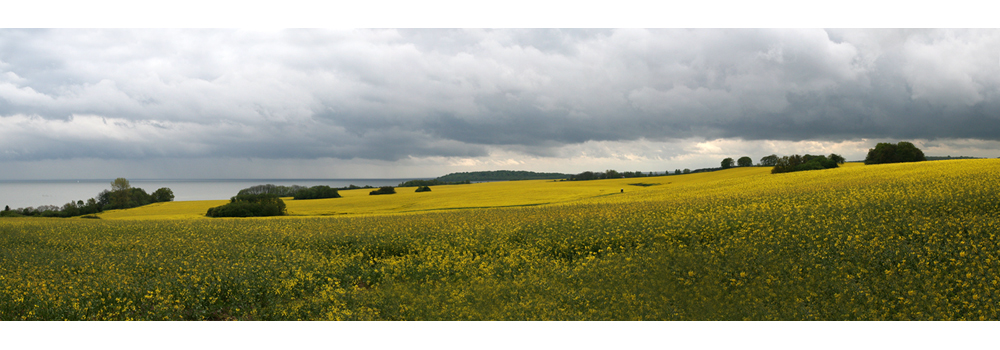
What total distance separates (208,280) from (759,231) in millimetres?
12334

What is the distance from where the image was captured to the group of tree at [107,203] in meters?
52.2

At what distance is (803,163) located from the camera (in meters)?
54.2

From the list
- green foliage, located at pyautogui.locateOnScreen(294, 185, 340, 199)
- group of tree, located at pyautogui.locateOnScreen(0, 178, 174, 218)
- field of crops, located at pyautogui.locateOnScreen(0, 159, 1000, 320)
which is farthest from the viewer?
green foliage, located at pyautogui.locateOnScreen(294, 185, 340, 199)

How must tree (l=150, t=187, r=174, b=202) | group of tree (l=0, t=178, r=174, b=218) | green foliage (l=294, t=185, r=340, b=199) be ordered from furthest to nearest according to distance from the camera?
tree (l=150, t=187, r=174, b=202) → green foliage (l=294, t=185, r=340, b=199) → group of tree (l=0, t=178, r=174, b=218)

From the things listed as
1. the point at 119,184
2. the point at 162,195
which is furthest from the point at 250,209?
the point at 119,184

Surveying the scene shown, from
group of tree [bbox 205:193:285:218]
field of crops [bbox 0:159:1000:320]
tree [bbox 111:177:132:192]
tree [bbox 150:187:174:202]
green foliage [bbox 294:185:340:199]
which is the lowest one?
field of crops [bbox 0:159:1000:320]

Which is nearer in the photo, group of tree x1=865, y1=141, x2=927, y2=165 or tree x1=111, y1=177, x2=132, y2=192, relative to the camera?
group of tree x1=865, y1=141, x2=927, y2=165

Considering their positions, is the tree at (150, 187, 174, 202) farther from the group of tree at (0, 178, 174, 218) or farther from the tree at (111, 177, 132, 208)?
the tree at (111, 177, 132, 208)

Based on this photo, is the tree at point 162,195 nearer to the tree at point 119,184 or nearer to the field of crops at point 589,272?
the tree at point 119,184

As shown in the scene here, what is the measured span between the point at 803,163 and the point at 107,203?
316 ft

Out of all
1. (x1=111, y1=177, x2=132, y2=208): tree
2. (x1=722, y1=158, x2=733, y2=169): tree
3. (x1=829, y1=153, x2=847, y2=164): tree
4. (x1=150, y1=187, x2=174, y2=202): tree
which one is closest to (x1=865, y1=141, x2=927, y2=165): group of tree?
(x1=829, y1=153, x2=847, y2=164): tree

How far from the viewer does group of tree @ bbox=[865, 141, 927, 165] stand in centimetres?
5500

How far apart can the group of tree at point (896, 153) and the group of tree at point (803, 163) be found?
16.4 feet

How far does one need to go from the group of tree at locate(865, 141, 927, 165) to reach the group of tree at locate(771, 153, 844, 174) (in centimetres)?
500
